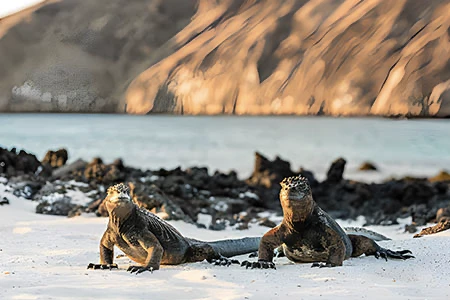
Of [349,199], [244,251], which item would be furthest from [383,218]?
[244,251]

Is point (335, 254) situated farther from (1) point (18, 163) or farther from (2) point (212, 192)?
(1) point (18, 163)

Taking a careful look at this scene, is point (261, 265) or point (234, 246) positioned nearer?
point (261, 265)

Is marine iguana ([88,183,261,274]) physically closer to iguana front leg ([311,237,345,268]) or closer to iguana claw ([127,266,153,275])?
iguana claw ([127,266,153,275])

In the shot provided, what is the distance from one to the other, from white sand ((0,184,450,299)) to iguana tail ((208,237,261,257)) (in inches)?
3.7

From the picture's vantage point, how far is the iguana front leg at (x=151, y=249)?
436 centimetres

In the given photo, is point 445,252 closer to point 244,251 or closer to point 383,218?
point 244,251

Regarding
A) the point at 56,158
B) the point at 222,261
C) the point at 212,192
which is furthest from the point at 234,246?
the point at 56,158

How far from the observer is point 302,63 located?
14242mm

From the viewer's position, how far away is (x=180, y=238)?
16.0ft

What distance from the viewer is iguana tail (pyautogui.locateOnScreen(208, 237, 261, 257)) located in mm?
5220

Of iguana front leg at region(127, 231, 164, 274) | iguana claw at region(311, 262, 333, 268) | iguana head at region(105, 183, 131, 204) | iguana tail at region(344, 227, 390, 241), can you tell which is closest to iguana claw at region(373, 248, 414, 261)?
iguana claw at region(311, 262, 333, 268)

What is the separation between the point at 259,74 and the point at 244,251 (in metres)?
8.66

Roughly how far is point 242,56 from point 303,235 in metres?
9.74

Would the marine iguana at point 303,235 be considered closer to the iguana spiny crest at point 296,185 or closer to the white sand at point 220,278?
the iguana spiny crest at point 296,185
